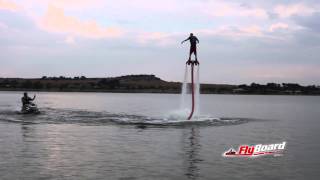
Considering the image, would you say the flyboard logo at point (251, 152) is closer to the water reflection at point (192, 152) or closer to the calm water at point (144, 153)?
the calm water at point (144, 153)

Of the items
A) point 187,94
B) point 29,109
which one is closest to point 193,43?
point 187,94

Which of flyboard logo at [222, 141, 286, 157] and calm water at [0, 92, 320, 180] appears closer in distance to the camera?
calm water at [0, 92, 320, 180]

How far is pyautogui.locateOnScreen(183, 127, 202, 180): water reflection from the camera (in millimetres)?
20250

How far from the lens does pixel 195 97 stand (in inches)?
1636

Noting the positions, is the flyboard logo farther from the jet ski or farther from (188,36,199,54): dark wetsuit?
the jet ski

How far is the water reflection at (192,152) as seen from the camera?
2025 cm

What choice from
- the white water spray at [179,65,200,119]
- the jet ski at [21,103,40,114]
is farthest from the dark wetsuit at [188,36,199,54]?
the jet ski at [21,103,40,114]

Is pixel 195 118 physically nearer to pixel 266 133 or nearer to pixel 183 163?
pixel 266 133

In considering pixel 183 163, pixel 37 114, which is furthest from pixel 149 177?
pixel 37 114

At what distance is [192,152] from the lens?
2595 cm

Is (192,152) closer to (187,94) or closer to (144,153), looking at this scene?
(144,153)

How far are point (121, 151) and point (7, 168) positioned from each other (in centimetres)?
675

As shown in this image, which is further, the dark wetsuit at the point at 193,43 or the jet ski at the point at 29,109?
the jet ski at the point at 29,109

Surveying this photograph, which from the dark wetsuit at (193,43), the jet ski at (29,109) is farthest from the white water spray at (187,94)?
the jet ski at (29,109)
